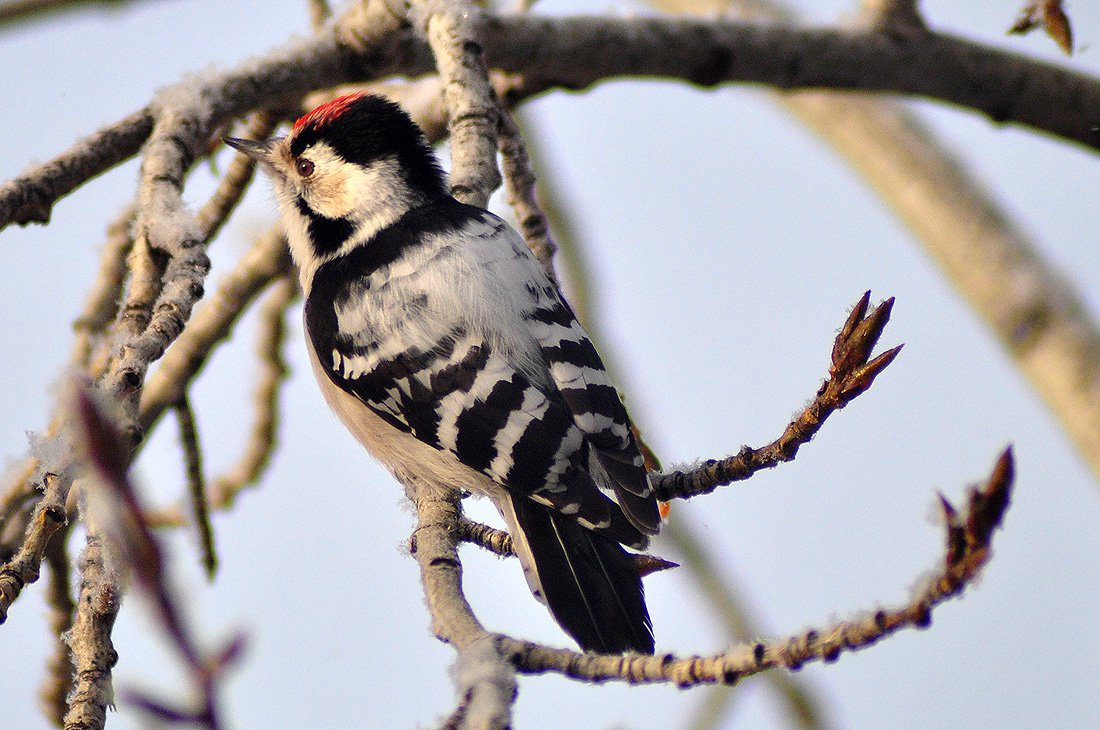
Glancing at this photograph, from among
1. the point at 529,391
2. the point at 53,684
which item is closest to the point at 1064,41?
the point at 529,391

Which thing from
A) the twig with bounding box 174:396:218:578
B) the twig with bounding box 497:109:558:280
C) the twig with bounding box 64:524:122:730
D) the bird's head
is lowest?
the twig with bounding box 64:524:122:730

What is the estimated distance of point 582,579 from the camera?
2.53 m

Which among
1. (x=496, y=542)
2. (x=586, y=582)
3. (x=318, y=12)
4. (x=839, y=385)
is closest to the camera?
(x=839, y=385)

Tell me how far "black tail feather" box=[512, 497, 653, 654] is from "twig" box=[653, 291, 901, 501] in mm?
482

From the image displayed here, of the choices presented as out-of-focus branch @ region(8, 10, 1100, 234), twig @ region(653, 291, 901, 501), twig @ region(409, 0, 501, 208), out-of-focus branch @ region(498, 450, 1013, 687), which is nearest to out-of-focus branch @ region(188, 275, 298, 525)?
out-of-focus branch @ region(8, 10, 1100, 234)

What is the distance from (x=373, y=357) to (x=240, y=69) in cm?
104

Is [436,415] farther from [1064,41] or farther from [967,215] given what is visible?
[967,215]

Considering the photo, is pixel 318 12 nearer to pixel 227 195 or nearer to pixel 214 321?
pixel 227 195

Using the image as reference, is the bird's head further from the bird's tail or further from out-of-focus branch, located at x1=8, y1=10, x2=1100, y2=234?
the bird's tail

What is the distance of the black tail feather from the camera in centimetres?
242

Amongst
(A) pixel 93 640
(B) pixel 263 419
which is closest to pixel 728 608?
(B) pixel 263 419

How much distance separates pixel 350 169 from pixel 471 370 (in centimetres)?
112

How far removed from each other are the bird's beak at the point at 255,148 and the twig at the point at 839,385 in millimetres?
2190

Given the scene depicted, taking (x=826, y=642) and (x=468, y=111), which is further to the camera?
(x=468, y=111)
